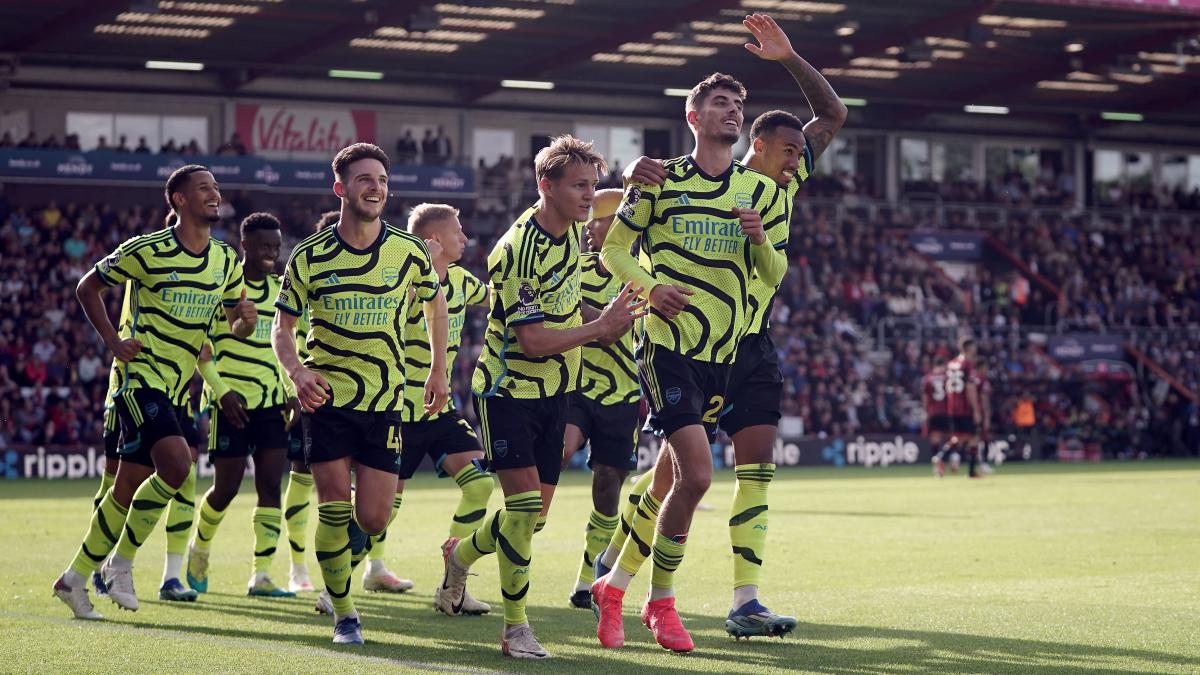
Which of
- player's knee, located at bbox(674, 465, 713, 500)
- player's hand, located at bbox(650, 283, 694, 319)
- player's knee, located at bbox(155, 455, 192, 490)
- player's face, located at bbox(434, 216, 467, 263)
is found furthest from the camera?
player's face, located at bbox(434, 216, 467, 263)

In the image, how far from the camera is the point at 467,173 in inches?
1403

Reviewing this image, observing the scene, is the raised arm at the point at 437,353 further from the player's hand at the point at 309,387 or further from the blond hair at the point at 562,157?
the blond hair at the point at 562,157

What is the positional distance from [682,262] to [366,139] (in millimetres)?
32276

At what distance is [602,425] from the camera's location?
30.9 ft

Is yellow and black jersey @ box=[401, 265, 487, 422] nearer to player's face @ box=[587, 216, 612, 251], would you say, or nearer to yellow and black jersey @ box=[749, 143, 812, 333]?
player's face @ box=[587, 216, 612, 251]

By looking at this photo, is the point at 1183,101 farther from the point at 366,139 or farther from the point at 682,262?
the point at 682,262

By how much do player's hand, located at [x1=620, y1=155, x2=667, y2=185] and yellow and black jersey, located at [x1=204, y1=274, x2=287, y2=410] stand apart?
3433 mm

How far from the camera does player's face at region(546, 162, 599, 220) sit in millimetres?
7453

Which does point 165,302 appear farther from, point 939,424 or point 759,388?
point 939,424

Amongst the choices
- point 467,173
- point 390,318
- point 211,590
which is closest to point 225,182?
point 467,173

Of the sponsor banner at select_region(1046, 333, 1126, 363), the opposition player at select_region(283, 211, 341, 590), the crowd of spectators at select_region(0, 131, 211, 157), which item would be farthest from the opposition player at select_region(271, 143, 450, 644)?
the sponsor banner at select_region(1046, 333, 1126, 363)

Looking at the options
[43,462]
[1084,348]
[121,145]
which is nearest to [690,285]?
[43,462]

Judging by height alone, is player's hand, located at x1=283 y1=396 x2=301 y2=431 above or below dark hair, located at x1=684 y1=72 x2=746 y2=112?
below

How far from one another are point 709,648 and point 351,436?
200cm
